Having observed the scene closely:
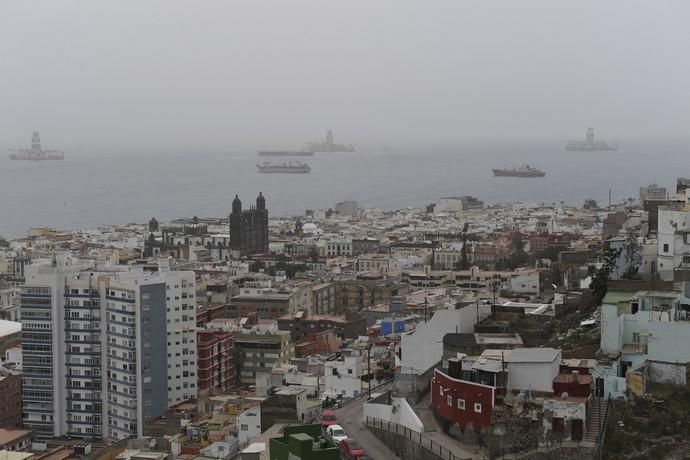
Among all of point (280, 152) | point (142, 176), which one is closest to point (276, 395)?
point (142, 176)

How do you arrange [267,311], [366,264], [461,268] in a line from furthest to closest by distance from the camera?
[366,264] < [461,268] < [267,311]

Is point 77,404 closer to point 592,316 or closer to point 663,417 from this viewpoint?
point 592,316

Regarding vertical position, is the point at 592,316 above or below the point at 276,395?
above

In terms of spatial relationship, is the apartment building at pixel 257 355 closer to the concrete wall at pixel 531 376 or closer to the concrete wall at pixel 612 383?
the concrete wall at pixel 531 376

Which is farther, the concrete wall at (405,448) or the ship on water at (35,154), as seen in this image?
the ship on water at (35,154)

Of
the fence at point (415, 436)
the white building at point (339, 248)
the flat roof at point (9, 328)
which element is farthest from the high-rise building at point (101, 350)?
the white building at point (339, 248)

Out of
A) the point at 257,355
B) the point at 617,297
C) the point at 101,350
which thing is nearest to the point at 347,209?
the point at 257,355
